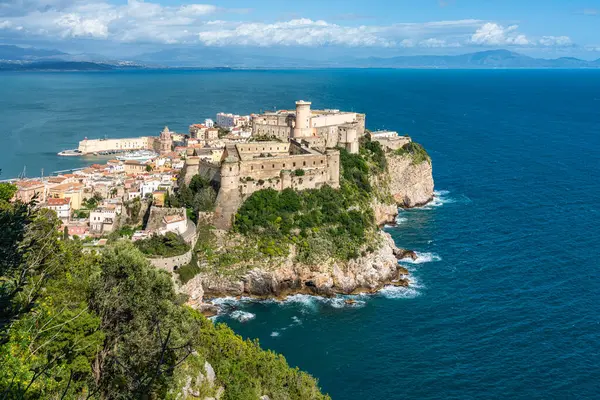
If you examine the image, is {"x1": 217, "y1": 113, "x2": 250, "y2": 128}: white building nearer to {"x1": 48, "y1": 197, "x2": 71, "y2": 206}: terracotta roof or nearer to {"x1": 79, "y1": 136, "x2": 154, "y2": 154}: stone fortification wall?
{"x1": 79, "y1": 136, "x2": 154, "y2": 154}: stone fortification wall

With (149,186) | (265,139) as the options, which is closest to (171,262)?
(149,186)

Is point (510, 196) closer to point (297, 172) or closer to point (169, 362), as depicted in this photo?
point (297, 172)

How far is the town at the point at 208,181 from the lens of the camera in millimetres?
38188

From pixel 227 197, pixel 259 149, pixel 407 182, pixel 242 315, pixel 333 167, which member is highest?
pixel 259 149

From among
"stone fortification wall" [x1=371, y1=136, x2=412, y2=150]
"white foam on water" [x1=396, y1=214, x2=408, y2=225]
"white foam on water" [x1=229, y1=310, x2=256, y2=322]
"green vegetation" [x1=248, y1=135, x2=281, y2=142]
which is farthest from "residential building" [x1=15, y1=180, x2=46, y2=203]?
"stone fortification wall" [x1=371, y1=136, x2=412, y2=150]

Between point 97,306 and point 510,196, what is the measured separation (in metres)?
47.6

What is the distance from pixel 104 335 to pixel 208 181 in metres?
26.4

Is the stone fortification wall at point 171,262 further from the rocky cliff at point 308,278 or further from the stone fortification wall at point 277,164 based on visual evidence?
the stone fortification wall at point 277,164

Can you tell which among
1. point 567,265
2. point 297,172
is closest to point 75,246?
point 297,172

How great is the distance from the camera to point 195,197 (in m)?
39.1

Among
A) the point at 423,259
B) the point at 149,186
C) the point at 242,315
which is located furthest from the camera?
the point at 149,186

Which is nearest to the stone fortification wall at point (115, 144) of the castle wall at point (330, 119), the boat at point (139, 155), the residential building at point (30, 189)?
the boat at point (139, 155)

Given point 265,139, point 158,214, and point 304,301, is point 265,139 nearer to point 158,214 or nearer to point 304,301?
point 158,214

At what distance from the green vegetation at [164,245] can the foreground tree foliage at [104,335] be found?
36.1 ft
